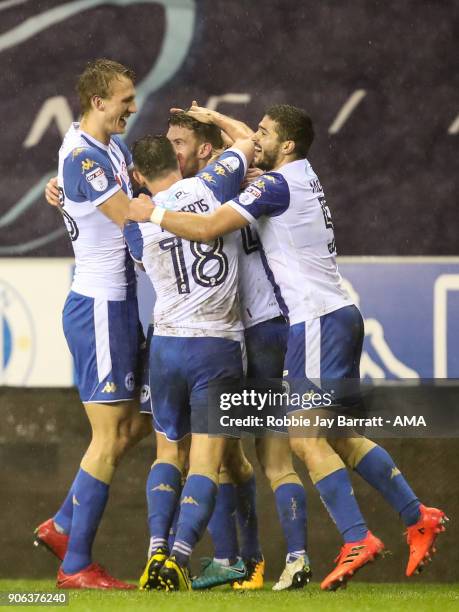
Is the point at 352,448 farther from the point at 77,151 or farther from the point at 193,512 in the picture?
the point at 77,151

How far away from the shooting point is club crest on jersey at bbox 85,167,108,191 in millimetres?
6516

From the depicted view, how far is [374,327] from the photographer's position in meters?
9.22

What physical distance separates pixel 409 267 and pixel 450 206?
0.44m

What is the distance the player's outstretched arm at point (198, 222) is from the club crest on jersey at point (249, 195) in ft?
0.19

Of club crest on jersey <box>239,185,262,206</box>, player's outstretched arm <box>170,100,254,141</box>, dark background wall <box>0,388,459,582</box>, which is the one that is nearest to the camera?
club crest on jersey <box>239,185,262,206</box>

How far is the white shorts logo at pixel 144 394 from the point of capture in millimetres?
6707

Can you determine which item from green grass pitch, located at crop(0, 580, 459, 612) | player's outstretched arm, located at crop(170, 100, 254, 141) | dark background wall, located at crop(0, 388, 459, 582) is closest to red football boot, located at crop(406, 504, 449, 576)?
green grass pitch, located at crop(0, 580, 459, 612)

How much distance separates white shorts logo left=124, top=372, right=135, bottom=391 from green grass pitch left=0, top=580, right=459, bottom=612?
895 mm

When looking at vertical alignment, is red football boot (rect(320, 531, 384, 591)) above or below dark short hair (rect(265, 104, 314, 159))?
below

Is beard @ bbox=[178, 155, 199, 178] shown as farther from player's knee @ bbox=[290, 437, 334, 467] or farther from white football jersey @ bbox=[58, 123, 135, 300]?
player's knee @ bbox=[290, 437, 334, 467]

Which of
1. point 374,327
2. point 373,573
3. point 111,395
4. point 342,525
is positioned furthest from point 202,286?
point 374,327

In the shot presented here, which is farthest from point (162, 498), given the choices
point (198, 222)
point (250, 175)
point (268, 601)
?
point (250, 175)

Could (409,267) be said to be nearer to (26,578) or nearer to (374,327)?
(374,327)

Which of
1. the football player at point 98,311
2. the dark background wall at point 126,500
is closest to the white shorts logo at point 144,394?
the football player at point 98,311
